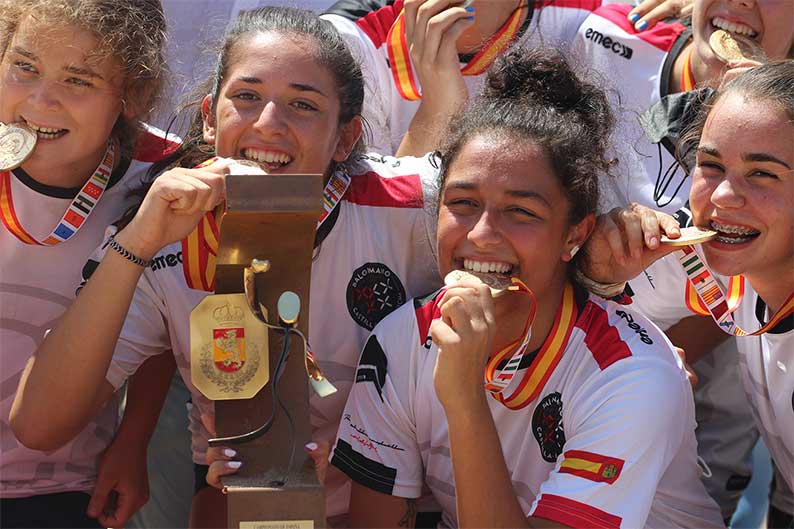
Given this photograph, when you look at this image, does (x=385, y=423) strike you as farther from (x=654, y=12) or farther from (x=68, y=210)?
(x=654, y=12)

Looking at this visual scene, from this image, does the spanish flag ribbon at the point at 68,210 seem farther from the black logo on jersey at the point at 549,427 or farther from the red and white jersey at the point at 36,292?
the black logo on jersey at the point at 549,427

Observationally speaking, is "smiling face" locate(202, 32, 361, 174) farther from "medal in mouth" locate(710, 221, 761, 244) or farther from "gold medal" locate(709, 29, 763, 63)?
"gold medal" locate(709, 29, 763, 63)

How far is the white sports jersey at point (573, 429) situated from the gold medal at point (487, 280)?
0.80ft

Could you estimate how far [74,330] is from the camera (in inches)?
112

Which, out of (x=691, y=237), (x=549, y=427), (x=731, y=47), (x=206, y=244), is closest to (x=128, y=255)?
(x=206, y=244)

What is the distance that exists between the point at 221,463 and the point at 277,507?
0.20 m

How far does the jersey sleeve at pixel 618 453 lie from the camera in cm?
254

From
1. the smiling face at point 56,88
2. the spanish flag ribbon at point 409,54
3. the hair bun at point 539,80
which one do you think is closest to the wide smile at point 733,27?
the spanish flag ribbon at point 409,54

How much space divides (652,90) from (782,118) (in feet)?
3.10

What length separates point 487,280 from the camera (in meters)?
2.64

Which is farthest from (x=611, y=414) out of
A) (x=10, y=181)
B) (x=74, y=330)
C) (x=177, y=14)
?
(x=177, y=14)

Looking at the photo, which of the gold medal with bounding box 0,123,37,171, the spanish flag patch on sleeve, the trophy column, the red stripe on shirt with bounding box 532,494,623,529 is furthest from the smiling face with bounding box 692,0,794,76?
the gold medal with bounding box 0,123,37,171

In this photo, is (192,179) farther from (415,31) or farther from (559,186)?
(415,31)

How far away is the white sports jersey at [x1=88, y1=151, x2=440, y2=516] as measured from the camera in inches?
123
